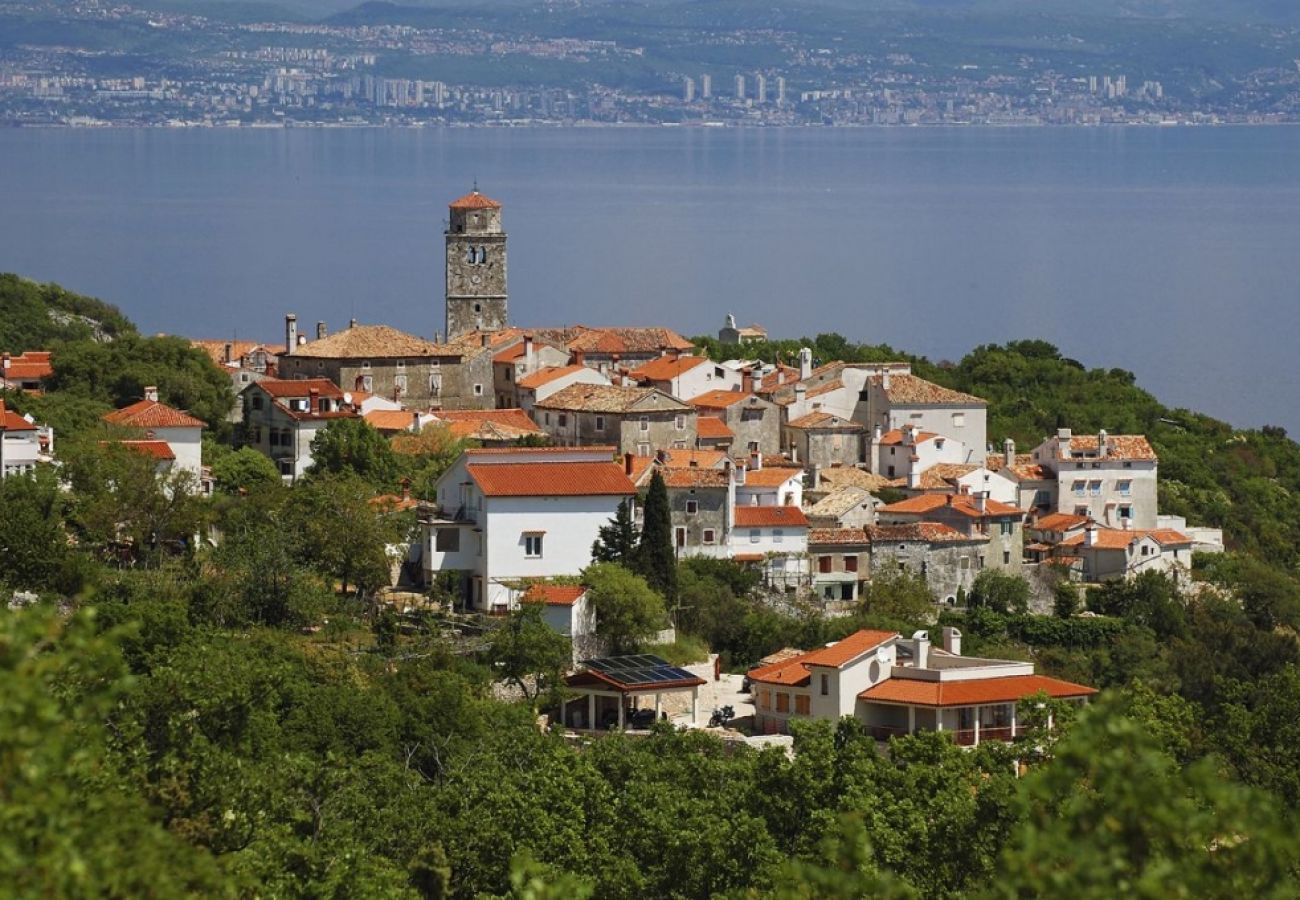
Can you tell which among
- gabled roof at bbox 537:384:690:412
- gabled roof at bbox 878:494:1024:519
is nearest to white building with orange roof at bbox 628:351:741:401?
gabled roof at bbox 537:384:690:412

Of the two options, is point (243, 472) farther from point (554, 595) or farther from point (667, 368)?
point (667, 368)

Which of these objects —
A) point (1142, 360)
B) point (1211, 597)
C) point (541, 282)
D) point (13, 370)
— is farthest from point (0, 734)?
point (541, 282)

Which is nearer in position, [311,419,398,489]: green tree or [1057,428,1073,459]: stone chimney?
[311,419,398,489]: green tree

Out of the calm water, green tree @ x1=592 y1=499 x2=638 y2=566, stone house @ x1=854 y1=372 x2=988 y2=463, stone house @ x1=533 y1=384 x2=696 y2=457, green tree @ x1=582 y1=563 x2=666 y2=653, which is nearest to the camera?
green tree @ x1=582 y1=563 x2=666 y2=653

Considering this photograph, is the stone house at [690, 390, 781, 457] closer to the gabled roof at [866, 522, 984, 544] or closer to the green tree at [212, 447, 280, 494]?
the gabled roof at [866, 522, 984, 544]

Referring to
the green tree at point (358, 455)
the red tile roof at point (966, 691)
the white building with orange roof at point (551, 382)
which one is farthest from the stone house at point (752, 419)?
the red tile roof at point (966, 691)

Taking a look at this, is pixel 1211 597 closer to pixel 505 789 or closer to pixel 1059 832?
pixel 505 789

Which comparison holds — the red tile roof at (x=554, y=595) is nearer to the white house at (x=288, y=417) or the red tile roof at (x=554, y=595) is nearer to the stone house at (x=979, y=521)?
the stone house at (x=979, y=521)
